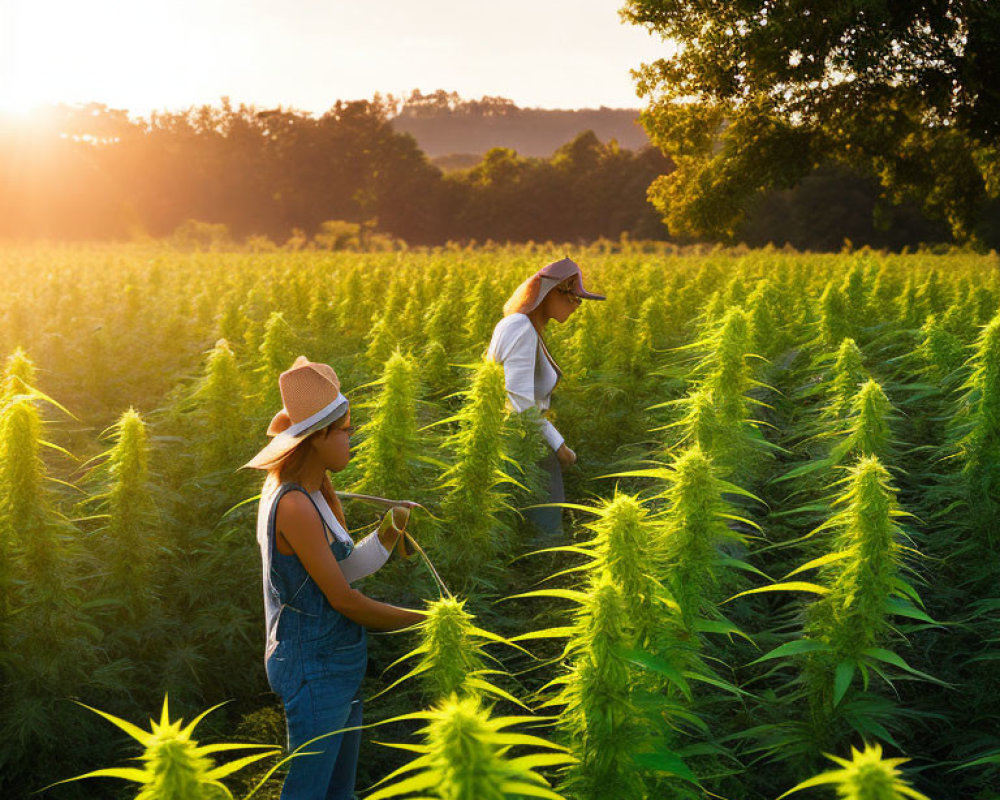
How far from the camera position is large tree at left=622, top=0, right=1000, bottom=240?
14.3 m

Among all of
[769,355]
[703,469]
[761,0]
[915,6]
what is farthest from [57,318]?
[915,6]

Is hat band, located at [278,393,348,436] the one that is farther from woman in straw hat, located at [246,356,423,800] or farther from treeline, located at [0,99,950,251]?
treeline, located at [0,99,950,251]

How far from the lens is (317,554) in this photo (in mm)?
2457

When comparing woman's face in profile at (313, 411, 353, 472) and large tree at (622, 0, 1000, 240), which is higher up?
large tree at (622, 0, 1000, 240)

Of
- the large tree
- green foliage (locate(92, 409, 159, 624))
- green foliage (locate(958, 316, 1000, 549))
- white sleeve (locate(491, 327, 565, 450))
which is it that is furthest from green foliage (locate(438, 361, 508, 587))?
the large tree

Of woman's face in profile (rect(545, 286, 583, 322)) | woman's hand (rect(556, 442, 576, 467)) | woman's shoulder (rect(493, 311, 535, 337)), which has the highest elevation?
woman's face in profile (rect(545, 286, 583, 322))

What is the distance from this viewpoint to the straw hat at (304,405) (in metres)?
2.50

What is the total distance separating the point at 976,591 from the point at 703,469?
2.32 m

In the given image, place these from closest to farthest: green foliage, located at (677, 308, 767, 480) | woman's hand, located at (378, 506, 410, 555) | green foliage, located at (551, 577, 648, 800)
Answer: green foliage, located at (551, 577, 648, 800), woman's hand, located at (378, 506, 410, 555), green foliage, located at (677, 308, 767, 480)

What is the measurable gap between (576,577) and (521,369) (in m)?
1.21

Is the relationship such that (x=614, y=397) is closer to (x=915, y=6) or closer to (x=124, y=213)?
(x=915, y=6)

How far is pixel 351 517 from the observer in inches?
168

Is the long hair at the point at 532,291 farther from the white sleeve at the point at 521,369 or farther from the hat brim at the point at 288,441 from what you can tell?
the hat brim at the point at 288,441

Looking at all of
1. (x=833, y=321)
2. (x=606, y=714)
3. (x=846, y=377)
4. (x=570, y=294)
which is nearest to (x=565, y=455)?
(x=570, y=294)
